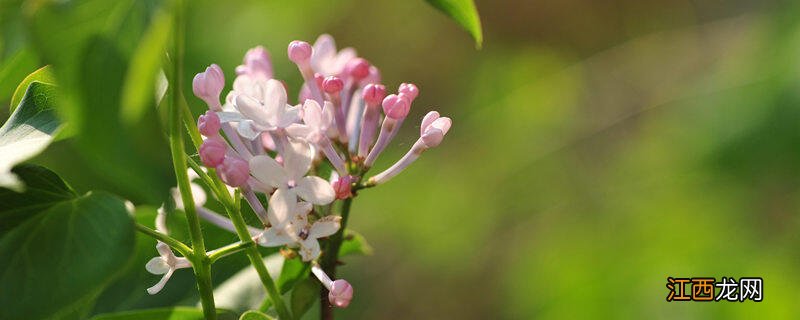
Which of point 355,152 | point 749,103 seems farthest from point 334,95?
point 749,103

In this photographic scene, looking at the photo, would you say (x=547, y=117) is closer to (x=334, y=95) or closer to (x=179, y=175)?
(x=334, y=95)

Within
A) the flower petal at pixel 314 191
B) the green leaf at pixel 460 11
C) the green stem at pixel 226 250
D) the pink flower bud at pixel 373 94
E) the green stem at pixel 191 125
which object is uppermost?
the green leaf at pixel 460 11

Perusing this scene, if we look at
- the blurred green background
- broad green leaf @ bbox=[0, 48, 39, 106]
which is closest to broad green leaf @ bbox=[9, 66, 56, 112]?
broad green leaf @ bbox=[0, 48, 39, 106]

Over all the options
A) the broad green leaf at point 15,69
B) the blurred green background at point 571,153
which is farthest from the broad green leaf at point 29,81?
the blurred green background at point 571,153

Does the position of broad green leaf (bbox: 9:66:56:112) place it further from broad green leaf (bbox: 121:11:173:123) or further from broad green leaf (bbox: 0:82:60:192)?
broad green leaf (bbox: 121:11:173:123)

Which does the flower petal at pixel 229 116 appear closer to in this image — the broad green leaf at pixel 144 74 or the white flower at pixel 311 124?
the white flower at pixel 311 124

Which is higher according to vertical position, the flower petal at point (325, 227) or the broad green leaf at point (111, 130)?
the broad green leaf at point (111, 130)

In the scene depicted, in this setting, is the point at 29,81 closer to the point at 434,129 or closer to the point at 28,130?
the point at 28,130
